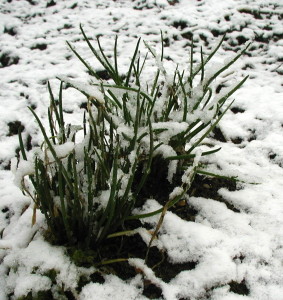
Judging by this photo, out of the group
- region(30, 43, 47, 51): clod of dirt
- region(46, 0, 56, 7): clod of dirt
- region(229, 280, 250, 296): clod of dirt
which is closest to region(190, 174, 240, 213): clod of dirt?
region(229, 280, 250, 296): clod of dirt

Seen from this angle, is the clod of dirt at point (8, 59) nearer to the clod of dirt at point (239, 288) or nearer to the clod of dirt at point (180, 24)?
Answer: the clod of dirt at point (180, 24)

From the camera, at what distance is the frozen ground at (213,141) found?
106 cm

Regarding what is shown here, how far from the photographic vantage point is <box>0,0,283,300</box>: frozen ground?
1.06 m

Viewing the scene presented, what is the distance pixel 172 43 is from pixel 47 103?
1474mm

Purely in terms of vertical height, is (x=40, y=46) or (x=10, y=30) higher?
(x=10, y=30)

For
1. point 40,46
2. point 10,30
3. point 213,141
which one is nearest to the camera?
point 213,141

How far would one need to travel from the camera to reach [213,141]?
1.81 metres

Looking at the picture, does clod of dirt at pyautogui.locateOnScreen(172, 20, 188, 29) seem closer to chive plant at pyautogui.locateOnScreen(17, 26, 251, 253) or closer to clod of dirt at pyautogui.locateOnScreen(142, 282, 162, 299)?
chive plant at pyautogui.locateOnScreen(17, 26, 251, 253)

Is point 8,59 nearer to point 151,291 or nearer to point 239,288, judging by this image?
point 151,291

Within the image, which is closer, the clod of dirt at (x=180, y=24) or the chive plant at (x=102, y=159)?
the chive plant at (x=102, y=159)

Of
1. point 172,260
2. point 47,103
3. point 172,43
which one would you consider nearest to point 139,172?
point 172,260

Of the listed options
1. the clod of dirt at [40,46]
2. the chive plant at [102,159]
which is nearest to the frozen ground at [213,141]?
the clod of dirt at [40,46]

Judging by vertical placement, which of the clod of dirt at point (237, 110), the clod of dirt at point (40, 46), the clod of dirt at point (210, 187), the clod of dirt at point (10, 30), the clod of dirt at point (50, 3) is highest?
the clod of dirt at point (50, 3)

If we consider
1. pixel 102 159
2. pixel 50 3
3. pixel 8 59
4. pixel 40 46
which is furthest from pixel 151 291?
pixel 50 3
